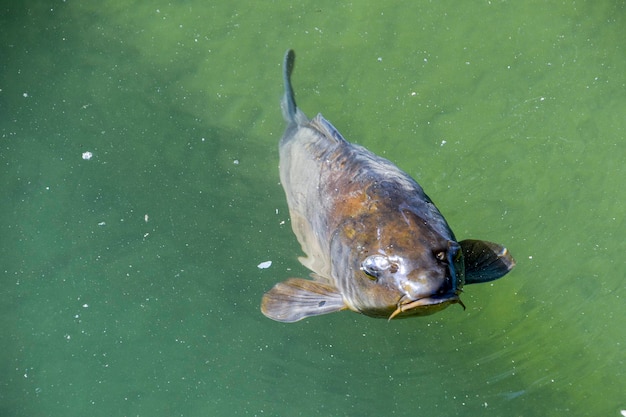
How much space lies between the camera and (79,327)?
3559 millimetres

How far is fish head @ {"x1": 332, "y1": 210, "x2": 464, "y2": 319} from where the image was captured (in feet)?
6.72

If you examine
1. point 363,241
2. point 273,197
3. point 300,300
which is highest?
point 363,241

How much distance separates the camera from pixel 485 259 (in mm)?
2609

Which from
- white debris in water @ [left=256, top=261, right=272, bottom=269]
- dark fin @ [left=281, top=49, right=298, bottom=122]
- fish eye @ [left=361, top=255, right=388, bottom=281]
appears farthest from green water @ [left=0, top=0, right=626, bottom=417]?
fish eye @ [left=361, top=255, right=388, bottom=281]

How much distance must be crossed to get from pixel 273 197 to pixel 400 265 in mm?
1573

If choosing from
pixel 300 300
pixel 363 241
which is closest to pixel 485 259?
pixel 363 241

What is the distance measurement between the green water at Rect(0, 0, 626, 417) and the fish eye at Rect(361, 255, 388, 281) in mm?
1313

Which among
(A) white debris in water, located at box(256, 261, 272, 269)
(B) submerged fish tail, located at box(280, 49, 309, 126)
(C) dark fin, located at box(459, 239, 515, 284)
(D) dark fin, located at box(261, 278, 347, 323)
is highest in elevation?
(B) submerged fish tail, located at box(280, 49, 309, 126)

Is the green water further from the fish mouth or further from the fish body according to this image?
the fish mouth

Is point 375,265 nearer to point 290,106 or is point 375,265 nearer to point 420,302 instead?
point 420,302

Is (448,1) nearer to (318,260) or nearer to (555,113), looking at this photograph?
(555,113)

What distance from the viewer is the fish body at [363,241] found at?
209cm

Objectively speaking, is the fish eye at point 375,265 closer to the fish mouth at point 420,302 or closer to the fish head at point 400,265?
the fish head at point 400,265

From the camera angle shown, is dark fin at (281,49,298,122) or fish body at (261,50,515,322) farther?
dark fin at (281,49,298,122)
